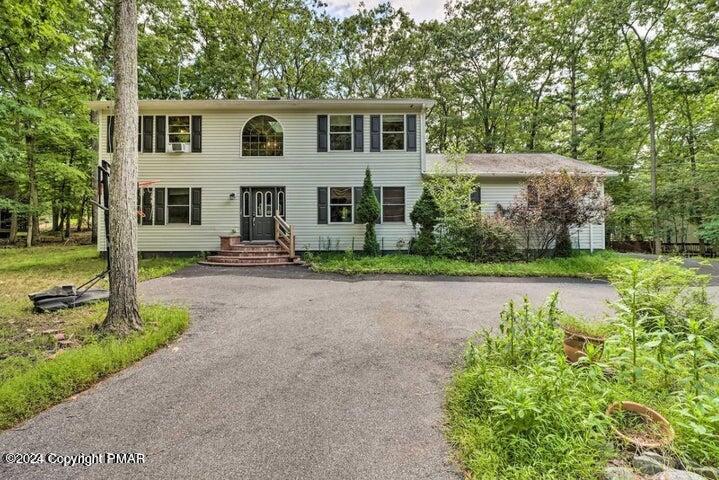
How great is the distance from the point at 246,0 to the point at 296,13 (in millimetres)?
2612

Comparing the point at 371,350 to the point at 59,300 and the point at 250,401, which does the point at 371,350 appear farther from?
the point at 59,300

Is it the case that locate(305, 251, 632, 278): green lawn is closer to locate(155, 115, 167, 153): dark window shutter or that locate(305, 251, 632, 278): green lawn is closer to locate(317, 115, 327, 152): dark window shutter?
locate(317, 115, 327, 152): dark window shutter

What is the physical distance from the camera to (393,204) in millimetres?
12062

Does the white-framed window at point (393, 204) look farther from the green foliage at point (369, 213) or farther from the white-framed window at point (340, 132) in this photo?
the white-framed window at point (340, 132)

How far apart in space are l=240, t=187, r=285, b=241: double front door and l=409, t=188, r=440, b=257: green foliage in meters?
5.13

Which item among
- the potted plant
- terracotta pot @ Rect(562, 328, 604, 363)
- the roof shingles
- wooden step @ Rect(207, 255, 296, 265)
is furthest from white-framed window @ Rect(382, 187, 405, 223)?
terracotta pot @ Rect(562, 328, 604, 363)

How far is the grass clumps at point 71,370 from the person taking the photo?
2.66 meters

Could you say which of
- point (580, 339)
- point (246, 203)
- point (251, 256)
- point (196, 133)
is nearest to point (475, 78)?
point (246, 203)

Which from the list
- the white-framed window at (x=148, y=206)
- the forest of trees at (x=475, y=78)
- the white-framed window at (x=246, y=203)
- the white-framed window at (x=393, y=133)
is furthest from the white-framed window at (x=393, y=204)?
the forest of trees at (x=475, y=78)

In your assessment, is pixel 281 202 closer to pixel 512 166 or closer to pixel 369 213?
pixel 369 213

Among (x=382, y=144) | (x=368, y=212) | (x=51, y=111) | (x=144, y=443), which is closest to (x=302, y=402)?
(x=144, y=443)

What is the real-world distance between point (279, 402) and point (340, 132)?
1077cm

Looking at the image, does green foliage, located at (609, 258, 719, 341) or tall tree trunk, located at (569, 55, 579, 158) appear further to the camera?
tall tree trunk, located at (569, 55, 579, 158)

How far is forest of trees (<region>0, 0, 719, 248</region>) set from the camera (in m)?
14.0
